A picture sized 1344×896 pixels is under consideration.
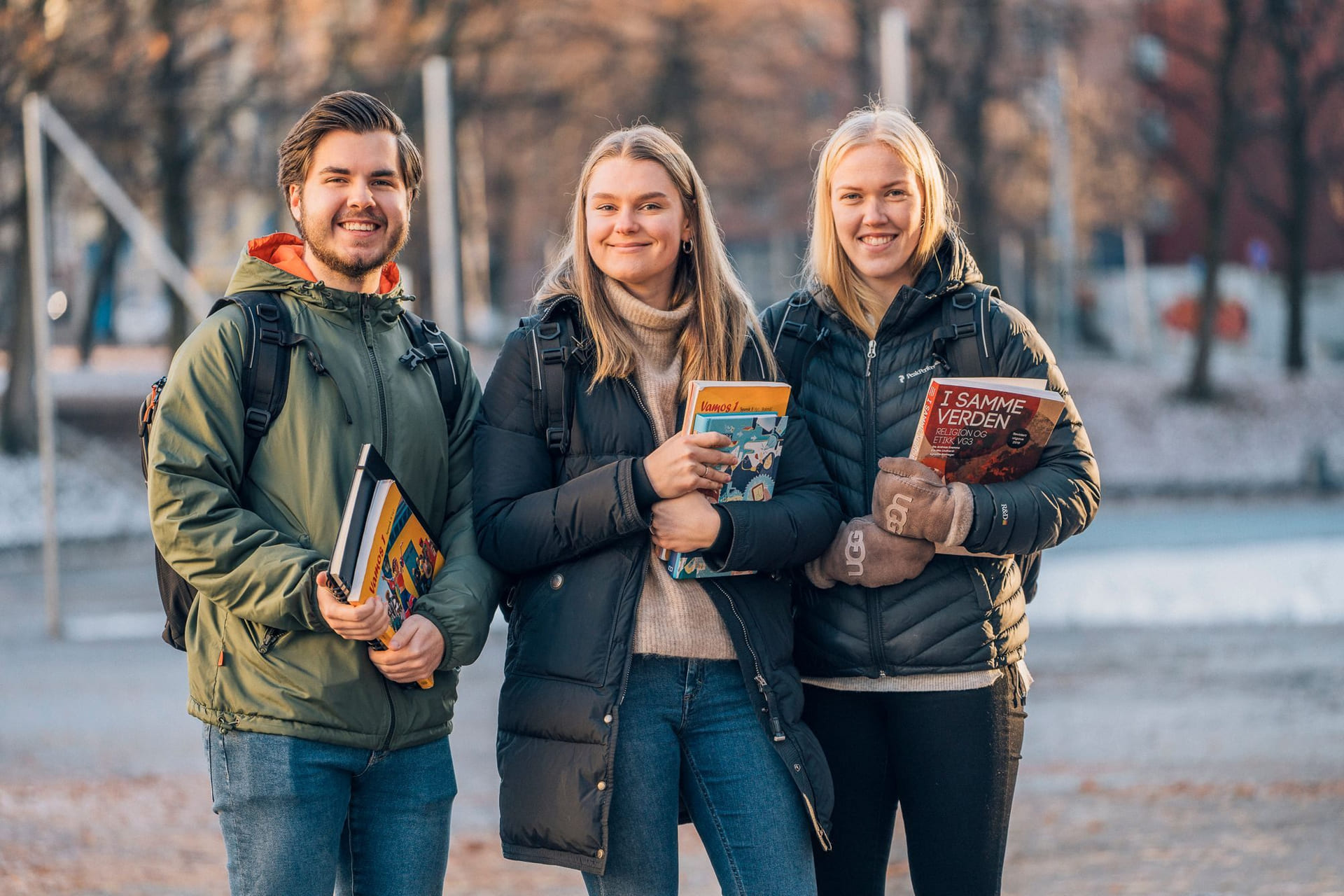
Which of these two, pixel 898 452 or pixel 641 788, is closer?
pixel 641 788

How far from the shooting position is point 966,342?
360cm

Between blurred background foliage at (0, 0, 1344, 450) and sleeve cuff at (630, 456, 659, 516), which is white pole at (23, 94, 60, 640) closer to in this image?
blurred background foliage at (0, 0, 1344, 450)

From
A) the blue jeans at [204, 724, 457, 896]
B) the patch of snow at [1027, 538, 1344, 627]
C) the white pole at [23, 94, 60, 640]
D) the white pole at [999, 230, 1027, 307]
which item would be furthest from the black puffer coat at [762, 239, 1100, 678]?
the white pole at [999, 230, 1027, 307]

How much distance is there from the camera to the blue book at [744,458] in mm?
3268

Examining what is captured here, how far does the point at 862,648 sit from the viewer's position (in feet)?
11.5

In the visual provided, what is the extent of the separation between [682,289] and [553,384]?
1.37 ft

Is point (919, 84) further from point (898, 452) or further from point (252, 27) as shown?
point (898, 452)

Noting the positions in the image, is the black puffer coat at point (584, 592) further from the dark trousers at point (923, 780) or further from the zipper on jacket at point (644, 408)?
the dark trousers at point (923, 780)

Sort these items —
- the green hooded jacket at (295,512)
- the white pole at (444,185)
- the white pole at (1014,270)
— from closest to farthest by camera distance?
the green hooded jacket at (295,512) < the white pole at (444,185) < the white pole at (1014,270)

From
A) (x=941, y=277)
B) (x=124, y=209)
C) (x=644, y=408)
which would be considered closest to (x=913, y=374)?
(x=941, y=277)

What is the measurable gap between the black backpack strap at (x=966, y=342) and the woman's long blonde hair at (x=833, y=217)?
162 mm

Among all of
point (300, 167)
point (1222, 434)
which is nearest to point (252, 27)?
point (1222, 434)

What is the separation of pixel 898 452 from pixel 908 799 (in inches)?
31.5

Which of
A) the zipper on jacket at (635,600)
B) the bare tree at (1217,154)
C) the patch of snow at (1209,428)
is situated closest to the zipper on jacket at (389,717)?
the zipper on jacket at (635,600)
